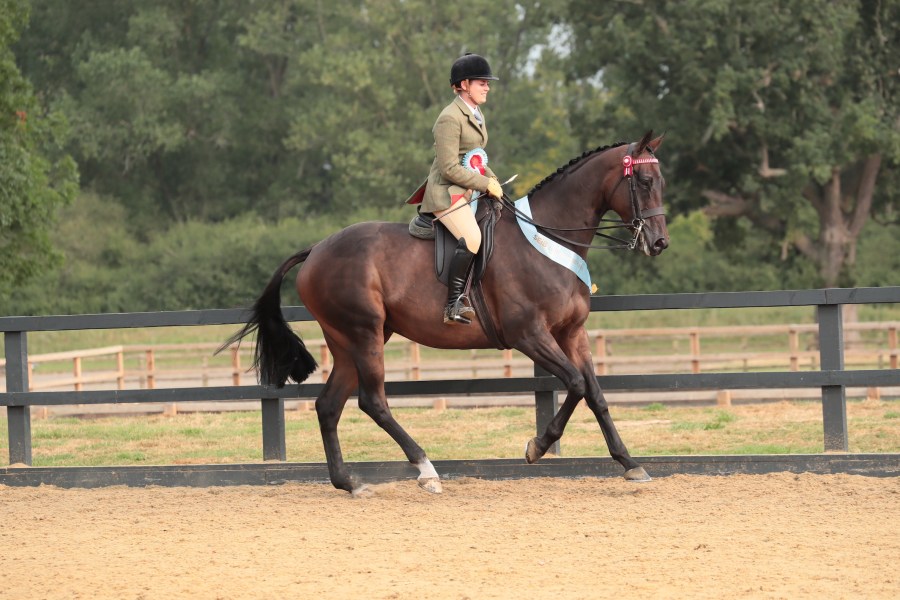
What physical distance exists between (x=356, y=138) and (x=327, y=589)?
35921 mm

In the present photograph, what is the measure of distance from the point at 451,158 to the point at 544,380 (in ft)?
5.50

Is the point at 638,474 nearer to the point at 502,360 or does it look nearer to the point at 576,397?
the point at 576,397

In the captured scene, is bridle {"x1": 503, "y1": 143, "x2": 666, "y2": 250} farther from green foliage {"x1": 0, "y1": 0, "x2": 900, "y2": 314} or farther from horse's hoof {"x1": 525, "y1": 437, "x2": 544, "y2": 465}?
green foliage {"x1": 0, "y1": 0, "x2": 900, "y2": 314}

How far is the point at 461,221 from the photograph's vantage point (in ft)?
25.0

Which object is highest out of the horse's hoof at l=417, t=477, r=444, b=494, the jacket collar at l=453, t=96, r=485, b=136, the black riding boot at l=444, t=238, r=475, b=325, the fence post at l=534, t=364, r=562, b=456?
the jacket collar at l=453, t=96, r=485, b=136

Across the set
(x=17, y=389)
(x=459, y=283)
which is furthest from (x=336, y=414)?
(x=17, y=389)

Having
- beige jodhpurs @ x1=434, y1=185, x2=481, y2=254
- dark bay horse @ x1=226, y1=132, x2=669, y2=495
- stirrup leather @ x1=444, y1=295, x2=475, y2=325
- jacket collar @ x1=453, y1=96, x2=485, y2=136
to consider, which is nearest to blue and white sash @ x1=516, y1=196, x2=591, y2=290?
dark bay horse @ x1=226, y1=132, x2=669, y2=495

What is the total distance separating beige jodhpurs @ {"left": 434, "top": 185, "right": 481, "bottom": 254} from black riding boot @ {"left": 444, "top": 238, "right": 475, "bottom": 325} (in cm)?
4

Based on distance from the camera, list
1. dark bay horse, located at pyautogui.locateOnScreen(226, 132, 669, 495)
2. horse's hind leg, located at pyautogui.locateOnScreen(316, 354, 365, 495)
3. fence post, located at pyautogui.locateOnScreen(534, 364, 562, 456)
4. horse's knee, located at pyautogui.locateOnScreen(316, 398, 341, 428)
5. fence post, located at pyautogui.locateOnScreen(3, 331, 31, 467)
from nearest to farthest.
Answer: dark bay horse, located at pyautogui.locateOnScreen(226, 132, 669, 495) < horse's hind leg, located at pyautogui.locateOnScreen(316, 354, 365, 495) < horse's knee, located at pyautogui.locateOnScreen(316, 398, 341, 428) < fence post, located at pyautogui.locateOnScreen(534, 364, 562, 456) < fence post, located at pyautogui.locateOnScreen(3, 331, 31, 467)

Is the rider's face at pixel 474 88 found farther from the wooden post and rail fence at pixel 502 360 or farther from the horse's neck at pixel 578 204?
the wooden post and rail fence at pixel 502 360

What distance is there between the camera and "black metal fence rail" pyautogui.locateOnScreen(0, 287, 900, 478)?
7.85 m

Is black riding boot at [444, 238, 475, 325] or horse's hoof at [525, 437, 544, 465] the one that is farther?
horse's hoof at [525, 437, 544, 465]

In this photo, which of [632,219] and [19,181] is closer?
[632,219]

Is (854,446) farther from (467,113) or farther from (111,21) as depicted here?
(111,21)
